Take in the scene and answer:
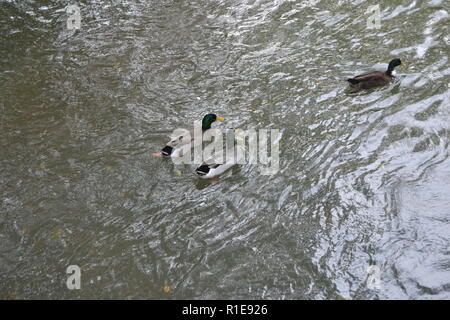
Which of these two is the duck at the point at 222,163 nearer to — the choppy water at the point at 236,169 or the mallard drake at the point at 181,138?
the choppy water at the point at 236,169

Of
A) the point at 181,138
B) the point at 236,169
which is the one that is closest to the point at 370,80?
the point at 236,169

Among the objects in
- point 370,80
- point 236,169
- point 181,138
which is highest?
point 370,80

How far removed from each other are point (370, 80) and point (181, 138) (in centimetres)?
336

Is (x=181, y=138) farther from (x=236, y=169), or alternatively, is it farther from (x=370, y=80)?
(x=370, y=80)

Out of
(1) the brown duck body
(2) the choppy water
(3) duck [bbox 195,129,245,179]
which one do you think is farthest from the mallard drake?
(1) the brown duck body

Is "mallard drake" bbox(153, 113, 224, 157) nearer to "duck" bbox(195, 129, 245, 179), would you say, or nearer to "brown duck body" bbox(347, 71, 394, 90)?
"duck" bbox(195, 129, 245, 179)

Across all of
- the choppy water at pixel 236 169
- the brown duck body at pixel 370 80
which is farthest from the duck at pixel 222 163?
the brown duck body at pixel 370 80

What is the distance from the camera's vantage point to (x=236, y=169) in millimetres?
7102

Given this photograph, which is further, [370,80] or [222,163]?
[370,80]

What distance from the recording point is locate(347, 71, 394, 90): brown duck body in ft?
26.6

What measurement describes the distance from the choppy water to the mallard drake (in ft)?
0.69

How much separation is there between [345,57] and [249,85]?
1964mm

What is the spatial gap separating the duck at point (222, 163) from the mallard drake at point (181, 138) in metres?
0.48

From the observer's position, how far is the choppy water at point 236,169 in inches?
217
